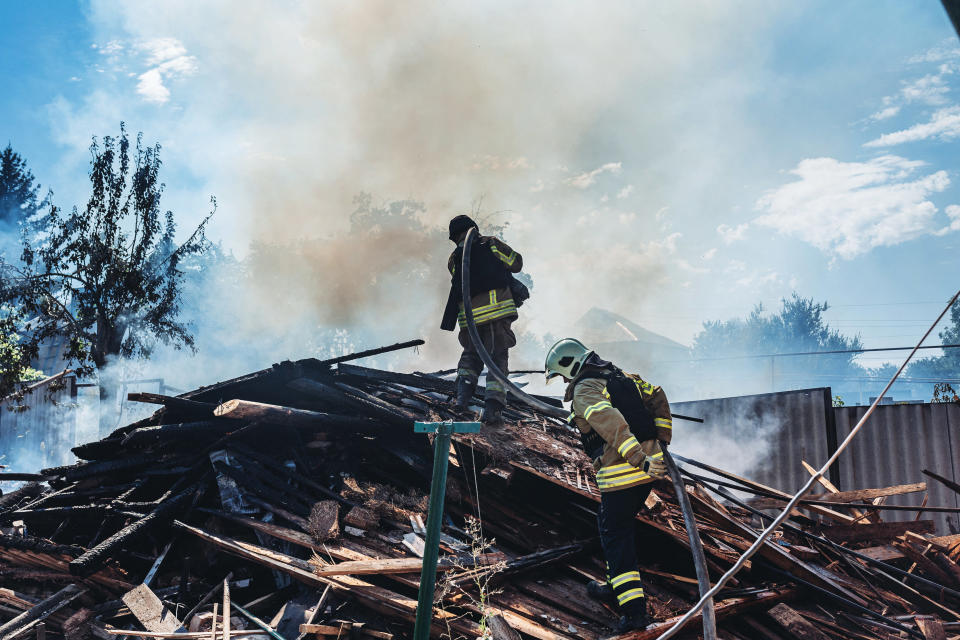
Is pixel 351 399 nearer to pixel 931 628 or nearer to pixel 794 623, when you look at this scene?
pixel 794 623

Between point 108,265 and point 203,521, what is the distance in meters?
14.1

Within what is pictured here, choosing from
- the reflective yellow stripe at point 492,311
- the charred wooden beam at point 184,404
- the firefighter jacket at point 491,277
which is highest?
the firefighter jacket at point 491,277

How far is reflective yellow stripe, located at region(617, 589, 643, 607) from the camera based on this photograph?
3596 mm

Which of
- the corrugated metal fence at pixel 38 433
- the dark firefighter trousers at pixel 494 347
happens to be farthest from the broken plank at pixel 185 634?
the corrugated metal fence at pixel 38 433

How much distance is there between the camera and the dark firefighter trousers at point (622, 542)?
3621mm

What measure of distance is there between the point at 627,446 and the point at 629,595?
939mm

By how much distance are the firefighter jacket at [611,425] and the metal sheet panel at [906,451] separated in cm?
529

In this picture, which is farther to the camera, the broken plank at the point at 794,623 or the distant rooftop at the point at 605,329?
the distant rooftop at the point at 605,329

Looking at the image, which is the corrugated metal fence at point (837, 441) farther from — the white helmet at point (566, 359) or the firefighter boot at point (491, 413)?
the white helmet at point (566, 359)

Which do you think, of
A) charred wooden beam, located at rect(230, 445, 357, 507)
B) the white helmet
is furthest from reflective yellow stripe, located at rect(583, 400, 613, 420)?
charred wooden beam, located at rect(230, 445, 357, 507)

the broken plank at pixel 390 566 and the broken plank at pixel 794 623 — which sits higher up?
the broken plank at pixel 390 566

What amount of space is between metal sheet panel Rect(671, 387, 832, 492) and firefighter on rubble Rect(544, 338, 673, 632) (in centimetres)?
545

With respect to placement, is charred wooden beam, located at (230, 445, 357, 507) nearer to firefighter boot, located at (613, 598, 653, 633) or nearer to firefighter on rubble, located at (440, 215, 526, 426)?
firefighter on rubble, located at (440, 215, 526, 426)

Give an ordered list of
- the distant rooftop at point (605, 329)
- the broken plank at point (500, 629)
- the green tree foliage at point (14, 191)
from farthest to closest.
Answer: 1. the distant rooftop at point (605, 329)
2. the green tree foliage at point (14, 191)
3. the broken plank at point (500, 629)
